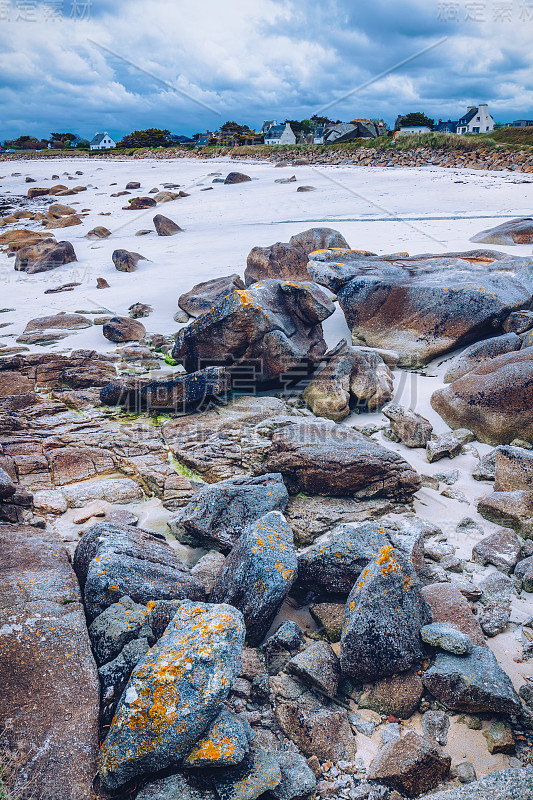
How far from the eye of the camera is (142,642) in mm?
3189

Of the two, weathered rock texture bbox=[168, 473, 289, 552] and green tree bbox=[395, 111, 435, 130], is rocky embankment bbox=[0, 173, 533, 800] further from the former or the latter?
green tree bbox=[395, 111, 435, 130]

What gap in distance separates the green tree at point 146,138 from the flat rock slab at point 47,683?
202 ft

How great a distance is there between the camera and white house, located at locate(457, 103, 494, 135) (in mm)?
56469

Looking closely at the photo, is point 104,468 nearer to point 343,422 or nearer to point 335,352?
point 343,422

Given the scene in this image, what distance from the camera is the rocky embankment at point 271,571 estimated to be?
8.88 ft

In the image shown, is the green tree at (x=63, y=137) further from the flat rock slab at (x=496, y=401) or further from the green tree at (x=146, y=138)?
the flat rock slab at (x=496, y=401)

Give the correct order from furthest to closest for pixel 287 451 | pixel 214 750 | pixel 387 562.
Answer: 1. pixel 287 451
2. pixel 387 562
3. pixel 214 750

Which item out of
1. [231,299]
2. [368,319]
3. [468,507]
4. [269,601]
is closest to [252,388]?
[231,299]

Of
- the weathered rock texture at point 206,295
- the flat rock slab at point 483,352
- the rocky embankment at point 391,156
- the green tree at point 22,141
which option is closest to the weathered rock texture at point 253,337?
the flat rock slab at point 483,352

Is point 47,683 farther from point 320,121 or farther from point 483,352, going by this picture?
point 320,121

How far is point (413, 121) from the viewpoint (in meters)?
47.9

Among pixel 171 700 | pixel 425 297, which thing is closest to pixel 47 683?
pixel 171 700

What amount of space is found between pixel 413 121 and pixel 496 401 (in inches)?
1952

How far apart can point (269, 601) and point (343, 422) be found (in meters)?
3.59
